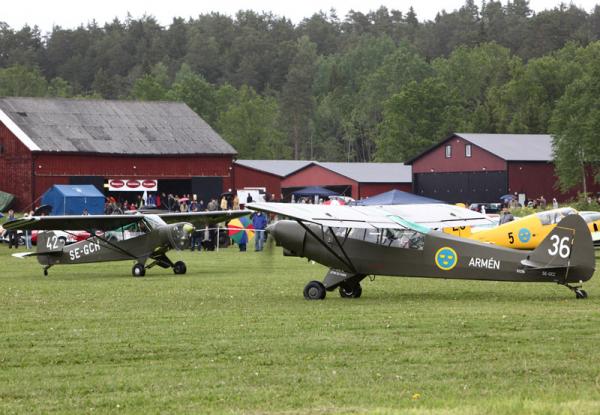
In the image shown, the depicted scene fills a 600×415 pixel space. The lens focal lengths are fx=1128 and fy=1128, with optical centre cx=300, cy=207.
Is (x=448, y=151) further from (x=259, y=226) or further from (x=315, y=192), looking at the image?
(x=259, y=226)

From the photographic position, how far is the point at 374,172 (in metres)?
86.9

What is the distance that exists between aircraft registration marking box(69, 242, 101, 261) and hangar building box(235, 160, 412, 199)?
54072 millimetres

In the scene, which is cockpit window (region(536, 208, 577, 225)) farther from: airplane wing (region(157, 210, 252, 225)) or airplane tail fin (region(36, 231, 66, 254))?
airplane tail fin (region(36, 231, 66, 254))

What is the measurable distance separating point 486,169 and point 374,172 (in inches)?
416

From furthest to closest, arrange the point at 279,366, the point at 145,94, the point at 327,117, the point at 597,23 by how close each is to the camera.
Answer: the point at 597,23, the point at 327,117, the point at 145,94, the point at 279,366

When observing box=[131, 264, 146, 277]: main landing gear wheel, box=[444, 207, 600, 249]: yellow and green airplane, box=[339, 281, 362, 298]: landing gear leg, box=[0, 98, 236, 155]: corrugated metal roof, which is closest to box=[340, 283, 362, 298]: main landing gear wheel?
box=[339, 281, 362, 298]: landing gear leg

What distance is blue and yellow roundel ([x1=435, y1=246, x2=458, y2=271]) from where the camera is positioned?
18.7m

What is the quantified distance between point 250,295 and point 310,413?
38.2 feet

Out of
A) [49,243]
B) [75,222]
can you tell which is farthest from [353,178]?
[75,222]

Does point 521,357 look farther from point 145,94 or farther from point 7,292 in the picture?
point 145,94

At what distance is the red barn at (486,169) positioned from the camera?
77.9m

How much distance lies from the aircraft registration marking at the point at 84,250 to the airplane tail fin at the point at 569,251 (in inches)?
541

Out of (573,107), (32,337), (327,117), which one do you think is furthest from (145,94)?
(32,337)

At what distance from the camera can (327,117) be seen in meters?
154
